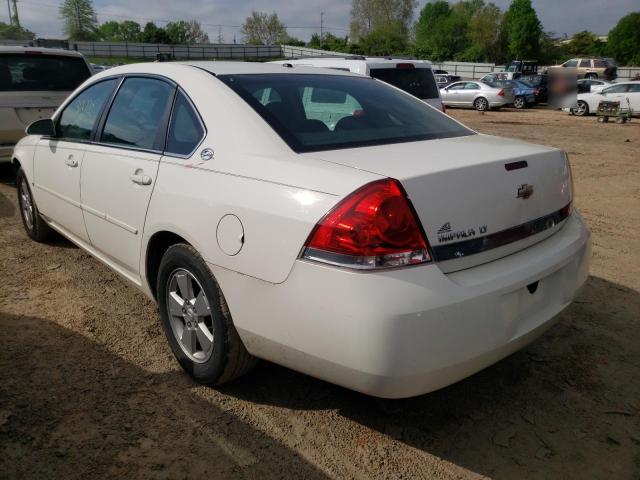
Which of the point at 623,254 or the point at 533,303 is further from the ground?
the point at 533,303

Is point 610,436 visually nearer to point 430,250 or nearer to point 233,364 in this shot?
point 430,250

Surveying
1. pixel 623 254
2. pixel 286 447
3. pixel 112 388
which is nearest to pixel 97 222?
pixel 112 388

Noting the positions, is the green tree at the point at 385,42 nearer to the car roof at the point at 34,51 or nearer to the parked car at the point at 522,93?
the parked car at the point at 522,93

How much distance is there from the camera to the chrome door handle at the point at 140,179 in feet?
9.49

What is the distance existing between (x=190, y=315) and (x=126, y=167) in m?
0.96

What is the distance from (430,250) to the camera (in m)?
2.06

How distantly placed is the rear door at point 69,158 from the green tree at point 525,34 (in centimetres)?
7352

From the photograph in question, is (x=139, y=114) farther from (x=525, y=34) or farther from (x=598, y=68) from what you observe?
(x=525, y=34)

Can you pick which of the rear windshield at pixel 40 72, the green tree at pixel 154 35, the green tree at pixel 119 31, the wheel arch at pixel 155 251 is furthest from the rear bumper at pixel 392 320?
the green tree at pixel 119 31

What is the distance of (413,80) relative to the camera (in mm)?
7973

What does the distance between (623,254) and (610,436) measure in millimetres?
2944

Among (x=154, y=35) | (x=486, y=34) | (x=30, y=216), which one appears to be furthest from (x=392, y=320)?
(x=154, y=35)

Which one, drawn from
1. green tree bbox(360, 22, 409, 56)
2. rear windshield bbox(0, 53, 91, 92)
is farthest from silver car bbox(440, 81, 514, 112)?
green tree bbox(360, 22, 409, 56)

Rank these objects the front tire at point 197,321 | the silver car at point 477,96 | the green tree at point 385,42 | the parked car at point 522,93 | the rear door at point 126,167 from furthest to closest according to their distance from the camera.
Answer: the green tree at point 385,42 → the parked car at point 522,93 → the silver car at point 477,96 → the rear door at point 126,167 → the front tire at point 197,321
